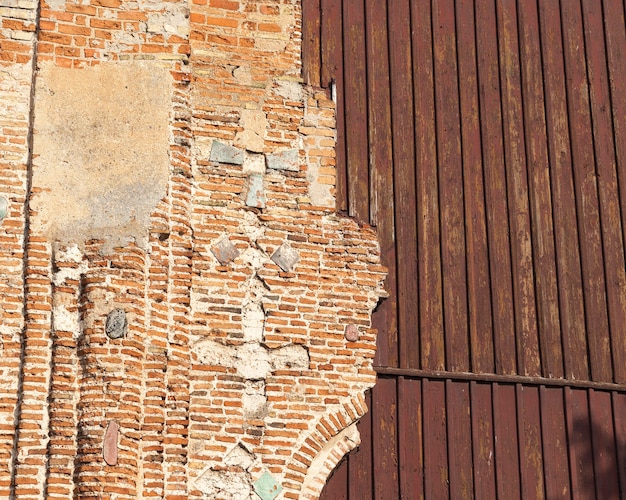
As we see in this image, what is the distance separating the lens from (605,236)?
32.3 feet

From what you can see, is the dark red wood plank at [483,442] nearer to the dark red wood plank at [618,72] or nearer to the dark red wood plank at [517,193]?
the dark red wood plank at [517,193]

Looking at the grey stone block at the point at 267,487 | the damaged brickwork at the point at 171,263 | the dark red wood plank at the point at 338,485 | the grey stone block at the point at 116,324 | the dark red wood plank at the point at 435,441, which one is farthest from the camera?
the dark red wood plank at the point at 435,441

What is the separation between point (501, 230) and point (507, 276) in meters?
0.41

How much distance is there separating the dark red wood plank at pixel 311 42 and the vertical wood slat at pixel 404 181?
0.66 m

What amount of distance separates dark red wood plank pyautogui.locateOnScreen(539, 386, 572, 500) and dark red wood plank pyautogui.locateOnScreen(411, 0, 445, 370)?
95 cm

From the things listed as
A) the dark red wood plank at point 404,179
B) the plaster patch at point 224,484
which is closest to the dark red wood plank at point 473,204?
the dark red wood plank at point 404,179

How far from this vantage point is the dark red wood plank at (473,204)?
30.3 ft

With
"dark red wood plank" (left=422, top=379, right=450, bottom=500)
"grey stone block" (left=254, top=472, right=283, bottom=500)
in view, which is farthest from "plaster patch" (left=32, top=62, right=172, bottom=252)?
"dark red wood plank" (left=422, top=379, right=450, bottom=500)

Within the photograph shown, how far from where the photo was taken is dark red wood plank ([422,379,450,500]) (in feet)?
28.9

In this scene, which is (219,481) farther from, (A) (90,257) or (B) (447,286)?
(B) (447,286)

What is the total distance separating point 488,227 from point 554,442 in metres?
1.87

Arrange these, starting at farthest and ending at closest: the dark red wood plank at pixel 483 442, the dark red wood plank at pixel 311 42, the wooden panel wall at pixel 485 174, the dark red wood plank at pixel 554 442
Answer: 1. the dark red wood plank at pixel 311 42
2. the wooden panel wall at pixel 485 174
3. the dark red wood plank at pixel 554 442
4. the dark red wood plank at pixel 483 442

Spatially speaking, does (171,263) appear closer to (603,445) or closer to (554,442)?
(554,442)

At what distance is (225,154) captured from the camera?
876 cm
